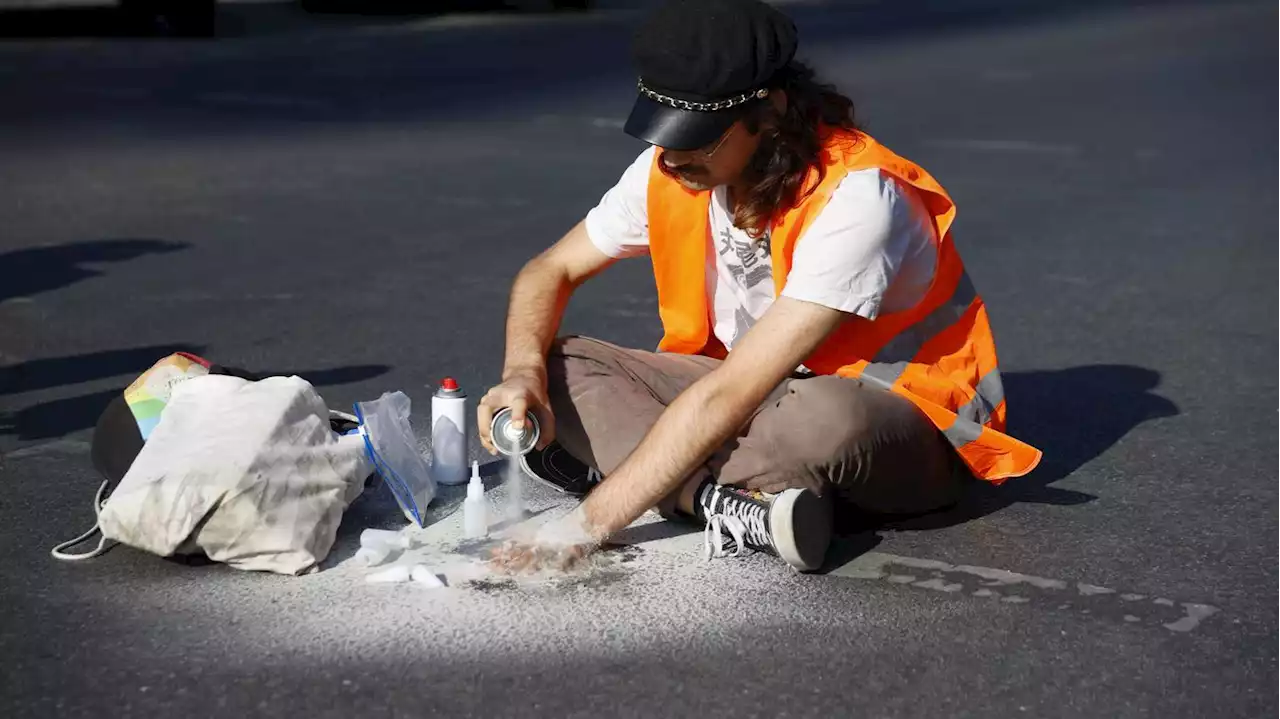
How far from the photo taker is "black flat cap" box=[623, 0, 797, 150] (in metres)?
3.68

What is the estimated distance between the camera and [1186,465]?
15.8 feet

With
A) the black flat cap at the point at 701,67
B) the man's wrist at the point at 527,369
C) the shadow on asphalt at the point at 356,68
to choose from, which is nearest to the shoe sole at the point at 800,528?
the man's wrist at the point at 527,369

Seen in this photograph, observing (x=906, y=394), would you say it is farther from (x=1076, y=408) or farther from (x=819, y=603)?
(x=1076, y=408)

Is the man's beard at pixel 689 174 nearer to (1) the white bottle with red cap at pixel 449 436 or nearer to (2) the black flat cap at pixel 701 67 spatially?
(2) the black flat cap at pixel 701 67

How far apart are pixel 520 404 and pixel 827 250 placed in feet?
2.56

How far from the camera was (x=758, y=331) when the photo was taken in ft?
12.2

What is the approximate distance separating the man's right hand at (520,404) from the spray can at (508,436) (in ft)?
0.04

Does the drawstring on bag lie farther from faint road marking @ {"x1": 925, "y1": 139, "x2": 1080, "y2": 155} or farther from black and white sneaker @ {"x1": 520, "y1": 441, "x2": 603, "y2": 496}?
faint road marking @ {"x1": 925, "y1": 139, "x2": 1080, "y2": 155}

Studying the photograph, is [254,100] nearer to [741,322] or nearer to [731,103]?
[741,322]

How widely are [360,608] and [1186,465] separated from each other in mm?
2391

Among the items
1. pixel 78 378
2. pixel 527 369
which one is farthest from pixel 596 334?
pixel 527 369

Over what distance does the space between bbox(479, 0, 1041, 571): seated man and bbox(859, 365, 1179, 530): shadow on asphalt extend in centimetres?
23

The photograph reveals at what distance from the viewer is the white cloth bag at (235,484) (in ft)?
12.2

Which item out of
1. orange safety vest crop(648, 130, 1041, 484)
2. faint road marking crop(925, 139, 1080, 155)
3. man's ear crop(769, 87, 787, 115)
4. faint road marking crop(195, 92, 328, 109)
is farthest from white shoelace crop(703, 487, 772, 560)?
faint road marking crop(195, 92, 328, 109)
